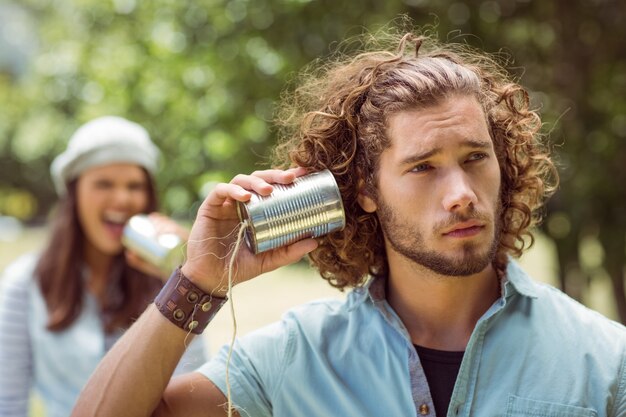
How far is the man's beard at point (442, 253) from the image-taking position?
2.38m

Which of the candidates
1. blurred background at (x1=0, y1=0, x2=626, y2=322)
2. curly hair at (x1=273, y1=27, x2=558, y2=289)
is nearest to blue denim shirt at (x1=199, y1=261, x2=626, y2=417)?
curly hair at (x1=273, y1=27, x2=558, y2=289)

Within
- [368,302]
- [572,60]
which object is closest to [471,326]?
[368,302]

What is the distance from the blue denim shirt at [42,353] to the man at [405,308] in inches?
46.7

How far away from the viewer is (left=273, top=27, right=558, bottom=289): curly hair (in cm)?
265

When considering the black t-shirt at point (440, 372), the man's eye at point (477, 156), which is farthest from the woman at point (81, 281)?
the man's eye at point (477, 156)

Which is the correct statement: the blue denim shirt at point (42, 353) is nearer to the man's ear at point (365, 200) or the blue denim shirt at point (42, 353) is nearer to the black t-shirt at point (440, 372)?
the man's ear at point (365, 200)

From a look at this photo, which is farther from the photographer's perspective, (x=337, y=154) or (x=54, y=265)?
(x=54, y=265)

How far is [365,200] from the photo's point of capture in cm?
276

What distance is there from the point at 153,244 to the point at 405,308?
1.34m

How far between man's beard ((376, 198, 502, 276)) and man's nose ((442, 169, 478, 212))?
3 cm

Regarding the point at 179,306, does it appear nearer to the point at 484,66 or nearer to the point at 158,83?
the point at 484,66

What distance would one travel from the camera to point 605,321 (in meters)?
2.45

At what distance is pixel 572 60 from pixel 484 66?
2501 millimetres

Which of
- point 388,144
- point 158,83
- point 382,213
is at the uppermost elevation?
point 388,144
